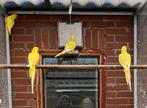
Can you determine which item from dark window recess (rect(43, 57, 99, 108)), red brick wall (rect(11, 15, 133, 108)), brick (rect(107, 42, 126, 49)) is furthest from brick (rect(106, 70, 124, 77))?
brick (rect(107, 42, 126, 49))

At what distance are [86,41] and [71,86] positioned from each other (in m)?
0.42

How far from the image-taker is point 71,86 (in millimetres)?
3547

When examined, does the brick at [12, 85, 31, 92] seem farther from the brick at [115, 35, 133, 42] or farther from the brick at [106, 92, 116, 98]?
the brick at [115, 35, 133, 42]

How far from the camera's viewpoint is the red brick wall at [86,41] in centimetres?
350

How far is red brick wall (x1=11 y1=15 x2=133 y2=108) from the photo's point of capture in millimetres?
3504

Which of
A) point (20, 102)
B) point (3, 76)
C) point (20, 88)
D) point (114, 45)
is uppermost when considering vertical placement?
point (114, 45)

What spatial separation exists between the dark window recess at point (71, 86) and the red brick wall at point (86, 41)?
0.12 metres

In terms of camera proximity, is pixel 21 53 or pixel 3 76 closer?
pixel 3 76

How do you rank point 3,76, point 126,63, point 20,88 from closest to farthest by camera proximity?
point 126,63 < point 3,76 < point 20,88

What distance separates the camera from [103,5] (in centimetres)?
335

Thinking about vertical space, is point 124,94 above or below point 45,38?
below

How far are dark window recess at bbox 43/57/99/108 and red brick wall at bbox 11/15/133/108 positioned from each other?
12 centimetres

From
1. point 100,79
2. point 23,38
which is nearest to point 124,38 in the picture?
point 100,79

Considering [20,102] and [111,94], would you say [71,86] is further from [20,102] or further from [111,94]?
[20,102]
